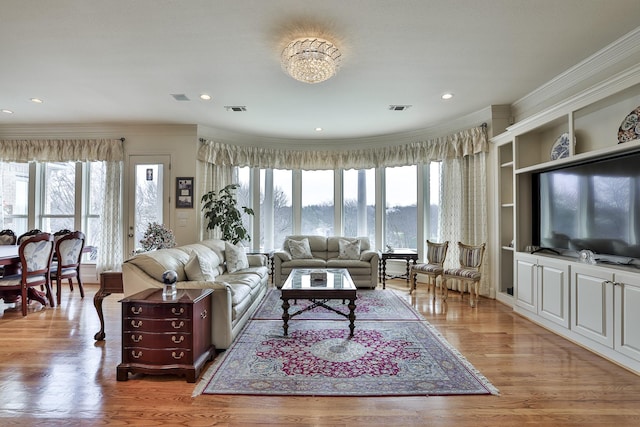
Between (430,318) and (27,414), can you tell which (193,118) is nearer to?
(27,414)

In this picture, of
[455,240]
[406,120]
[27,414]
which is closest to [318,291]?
[27,414]

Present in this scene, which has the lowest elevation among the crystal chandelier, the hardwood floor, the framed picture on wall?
the hardwood floor

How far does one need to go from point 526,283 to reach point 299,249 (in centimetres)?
344

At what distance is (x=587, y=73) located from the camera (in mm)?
3395

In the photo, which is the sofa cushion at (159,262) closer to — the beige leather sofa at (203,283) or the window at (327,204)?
the beige leather sofa at (203,283)

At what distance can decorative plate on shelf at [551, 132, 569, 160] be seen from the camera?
3.55 metres

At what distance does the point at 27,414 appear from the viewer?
77.8 inches

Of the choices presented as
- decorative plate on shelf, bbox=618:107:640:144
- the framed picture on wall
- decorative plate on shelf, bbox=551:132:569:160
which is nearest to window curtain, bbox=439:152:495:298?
decorative plate on shelf, bbox=551:132:569:160

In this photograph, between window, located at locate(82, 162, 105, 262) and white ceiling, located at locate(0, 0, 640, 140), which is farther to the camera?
window, located at locate(82, 162, 105, 262)

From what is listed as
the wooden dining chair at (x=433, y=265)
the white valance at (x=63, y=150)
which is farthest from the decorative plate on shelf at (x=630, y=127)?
the white valance at (x=63, y=150)

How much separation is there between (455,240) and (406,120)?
2.17m

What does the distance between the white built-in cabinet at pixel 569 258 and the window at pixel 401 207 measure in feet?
5.47

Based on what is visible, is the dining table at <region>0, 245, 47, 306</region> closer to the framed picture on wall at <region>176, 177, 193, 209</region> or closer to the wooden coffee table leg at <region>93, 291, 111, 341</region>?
the wooden coffee table leg at <region>93, 291, 111, 341</region>

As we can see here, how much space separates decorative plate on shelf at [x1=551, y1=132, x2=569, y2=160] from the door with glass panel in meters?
5.70
